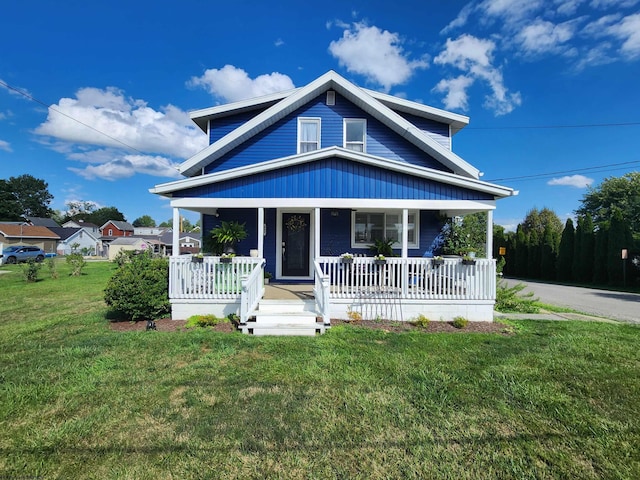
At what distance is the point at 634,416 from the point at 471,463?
2271 mm

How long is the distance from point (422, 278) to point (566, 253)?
67.6 feet

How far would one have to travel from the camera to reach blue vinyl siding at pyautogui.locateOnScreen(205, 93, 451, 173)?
10219 millimetres

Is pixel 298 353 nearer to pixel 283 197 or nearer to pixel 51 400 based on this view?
pixel 51 400

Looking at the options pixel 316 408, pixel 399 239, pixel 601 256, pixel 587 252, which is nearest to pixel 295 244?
pixel 399 239

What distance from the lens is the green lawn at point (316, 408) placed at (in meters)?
2.69

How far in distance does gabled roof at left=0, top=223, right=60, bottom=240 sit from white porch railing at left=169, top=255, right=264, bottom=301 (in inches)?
2111

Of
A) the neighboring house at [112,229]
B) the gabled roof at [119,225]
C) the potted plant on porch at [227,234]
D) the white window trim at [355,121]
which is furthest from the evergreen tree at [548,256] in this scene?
the gabled roof at [119,225]

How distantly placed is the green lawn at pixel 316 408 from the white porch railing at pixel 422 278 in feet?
5.14

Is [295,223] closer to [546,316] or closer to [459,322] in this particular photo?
[459,322]

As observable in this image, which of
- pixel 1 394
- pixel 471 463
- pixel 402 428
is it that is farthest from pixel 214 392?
pixel 471 463

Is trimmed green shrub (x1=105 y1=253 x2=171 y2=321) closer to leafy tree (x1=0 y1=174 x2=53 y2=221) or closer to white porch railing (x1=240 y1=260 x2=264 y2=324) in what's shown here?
white porch railing (x1=240 y1=260 x2=264 y2=324)

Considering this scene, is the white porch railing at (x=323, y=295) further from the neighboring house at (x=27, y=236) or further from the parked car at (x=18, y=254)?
the neighboring house at (x=27, y=236)

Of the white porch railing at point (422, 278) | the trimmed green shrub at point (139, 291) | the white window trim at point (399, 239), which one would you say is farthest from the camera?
the white window trim at point (399, 239)

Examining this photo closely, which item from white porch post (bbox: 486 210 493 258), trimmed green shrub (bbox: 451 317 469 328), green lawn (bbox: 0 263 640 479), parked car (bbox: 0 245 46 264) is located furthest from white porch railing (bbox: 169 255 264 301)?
parked car (bbox: 0 245 46 264)
